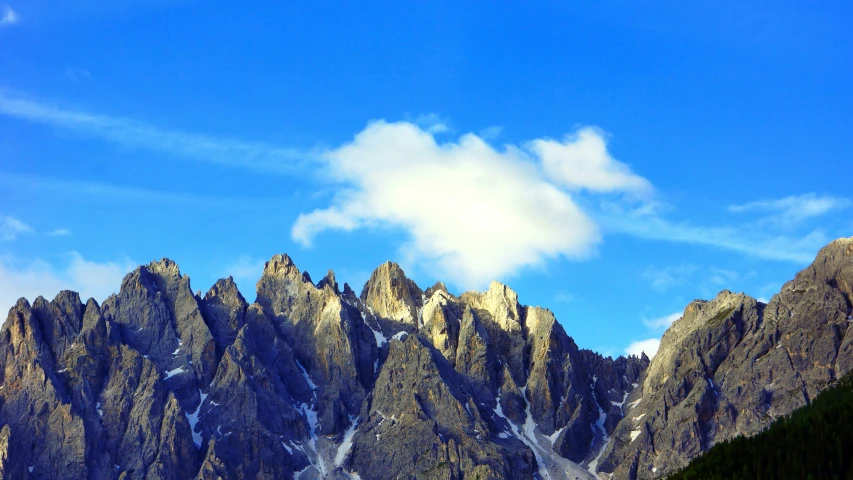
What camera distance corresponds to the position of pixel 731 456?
16412cm

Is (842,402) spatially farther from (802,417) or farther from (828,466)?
(828,466)

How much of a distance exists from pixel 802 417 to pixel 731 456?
14011mm

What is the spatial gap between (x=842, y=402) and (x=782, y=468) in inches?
908

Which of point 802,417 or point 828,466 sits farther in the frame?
point 802,417

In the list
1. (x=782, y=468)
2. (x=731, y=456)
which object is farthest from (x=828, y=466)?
(x=731, y=456)

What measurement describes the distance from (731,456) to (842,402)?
17.1 metres

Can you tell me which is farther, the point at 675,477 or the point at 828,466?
the point at 675,477

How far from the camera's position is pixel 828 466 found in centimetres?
14412

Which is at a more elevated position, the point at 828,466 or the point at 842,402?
the point at 842,402

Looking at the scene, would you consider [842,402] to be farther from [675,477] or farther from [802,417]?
[675,477]

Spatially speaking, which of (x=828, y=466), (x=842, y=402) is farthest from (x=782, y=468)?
(x=842, y=402)

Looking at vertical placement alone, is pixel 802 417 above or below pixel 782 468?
above

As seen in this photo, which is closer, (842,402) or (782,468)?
(782,468)

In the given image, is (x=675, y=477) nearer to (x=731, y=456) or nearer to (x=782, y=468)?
(x=731, y=456)
